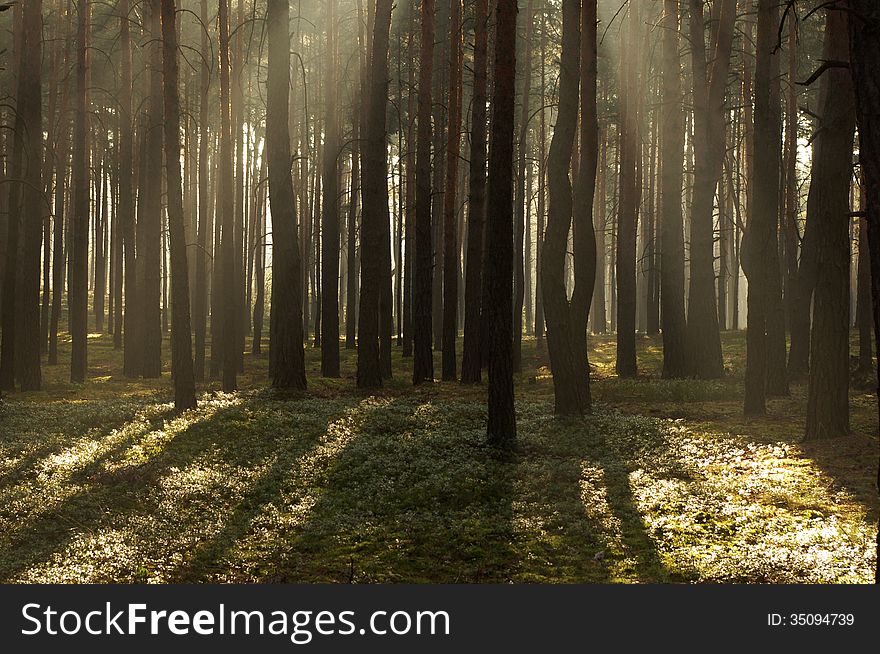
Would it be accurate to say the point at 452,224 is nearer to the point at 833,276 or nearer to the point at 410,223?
the point at 410,223

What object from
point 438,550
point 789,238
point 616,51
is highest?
point 616,51

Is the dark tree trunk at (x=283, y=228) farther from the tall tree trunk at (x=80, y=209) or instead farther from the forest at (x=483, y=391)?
the tall tree trunk at (x=80, y=209)

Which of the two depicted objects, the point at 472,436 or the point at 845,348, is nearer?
the point at 845,348

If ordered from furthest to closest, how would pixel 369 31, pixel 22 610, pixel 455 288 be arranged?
pixel 369 31, pixel 455 288, pixel 22 610

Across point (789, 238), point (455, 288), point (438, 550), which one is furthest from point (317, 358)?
point (438, 550)

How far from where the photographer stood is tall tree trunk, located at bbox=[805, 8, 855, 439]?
40.3 ft

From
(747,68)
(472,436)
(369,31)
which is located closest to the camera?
(472,436)

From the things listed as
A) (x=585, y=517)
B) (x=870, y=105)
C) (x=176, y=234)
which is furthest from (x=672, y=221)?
(x=870, y=105)

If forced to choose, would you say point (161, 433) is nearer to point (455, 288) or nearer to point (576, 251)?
point (576, 251)

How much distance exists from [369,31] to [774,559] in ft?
75.4

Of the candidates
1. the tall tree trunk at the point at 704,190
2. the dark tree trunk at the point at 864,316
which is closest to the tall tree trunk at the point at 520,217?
the tall tree trunk at the point at 704,190

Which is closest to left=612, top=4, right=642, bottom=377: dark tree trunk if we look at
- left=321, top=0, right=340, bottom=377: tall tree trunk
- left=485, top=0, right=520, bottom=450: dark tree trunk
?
left=321, top=0, right=340, bottom=377: tall tree trunk

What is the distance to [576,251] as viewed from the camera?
16609 millimetres

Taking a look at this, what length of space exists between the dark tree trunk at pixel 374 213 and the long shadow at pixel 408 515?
562 centimetres
